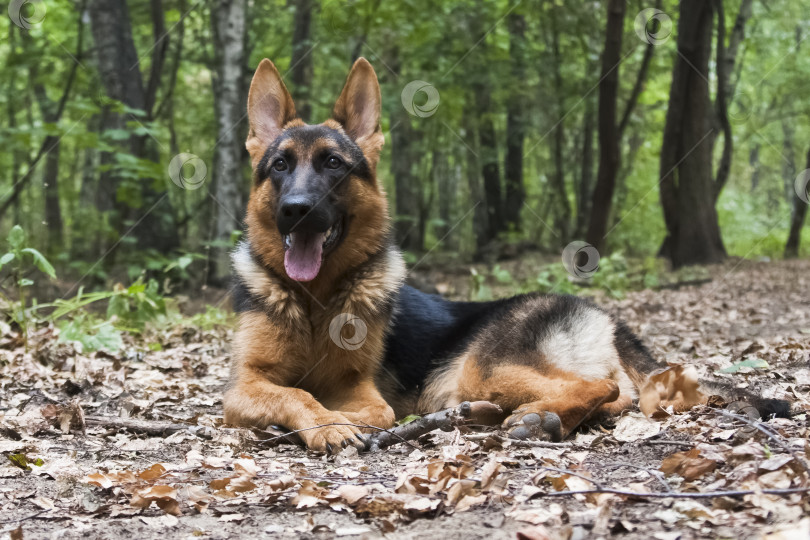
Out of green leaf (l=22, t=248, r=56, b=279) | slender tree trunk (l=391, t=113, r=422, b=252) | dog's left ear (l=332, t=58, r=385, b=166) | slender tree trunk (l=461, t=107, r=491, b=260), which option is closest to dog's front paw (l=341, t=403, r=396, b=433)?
dog's left ear (l=332, t=58, r=385, b=166)

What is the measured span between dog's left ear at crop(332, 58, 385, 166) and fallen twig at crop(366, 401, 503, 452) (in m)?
1.97

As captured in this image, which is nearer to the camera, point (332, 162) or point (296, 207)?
point (296, 207)

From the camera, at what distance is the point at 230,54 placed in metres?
10.7

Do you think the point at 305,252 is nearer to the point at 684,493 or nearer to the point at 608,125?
the point at 684,493

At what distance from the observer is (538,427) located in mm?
3732

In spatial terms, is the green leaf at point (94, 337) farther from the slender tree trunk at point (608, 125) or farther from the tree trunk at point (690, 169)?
the tree trunk at point (690, 169)

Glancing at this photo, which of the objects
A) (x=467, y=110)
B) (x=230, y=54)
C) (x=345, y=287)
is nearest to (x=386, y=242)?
(x=345, y=287)

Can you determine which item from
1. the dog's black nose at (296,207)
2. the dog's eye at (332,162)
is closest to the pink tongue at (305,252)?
the dog's black nose at (296,207)

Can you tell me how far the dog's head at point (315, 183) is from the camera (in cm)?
443

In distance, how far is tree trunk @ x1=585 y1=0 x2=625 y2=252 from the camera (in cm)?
1112

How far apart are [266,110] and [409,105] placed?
6371mm

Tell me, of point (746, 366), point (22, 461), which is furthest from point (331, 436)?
point (746, 366)
